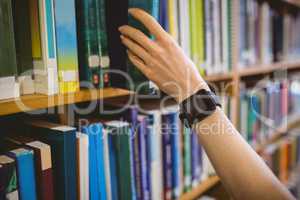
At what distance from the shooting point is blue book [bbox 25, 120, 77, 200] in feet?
2.17

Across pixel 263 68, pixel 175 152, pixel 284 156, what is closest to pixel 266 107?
pixel 263 68

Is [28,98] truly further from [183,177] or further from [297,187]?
[297,187]

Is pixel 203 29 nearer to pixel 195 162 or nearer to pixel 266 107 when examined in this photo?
pixel 195 162

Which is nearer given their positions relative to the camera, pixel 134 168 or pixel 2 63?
Answer: pixel 2 63

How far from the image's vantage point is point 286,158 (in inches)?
85.4

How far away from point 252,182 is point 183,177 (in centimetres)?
36

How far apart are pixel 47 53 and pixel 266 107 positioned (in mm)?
1487

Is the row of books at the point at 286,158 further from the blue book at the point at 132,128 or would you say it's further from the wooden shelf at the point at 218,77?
the blue book at the point at 132,128

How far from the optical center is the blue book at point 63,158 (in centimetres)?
66

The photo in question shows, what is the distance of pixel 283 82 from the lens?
6.60 feet

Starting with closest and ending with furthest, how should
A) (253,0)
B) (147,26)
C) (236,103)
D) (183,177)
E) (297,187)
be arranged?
(147,26)
(183,177)
(236,103)
(253,0)
(297,187)

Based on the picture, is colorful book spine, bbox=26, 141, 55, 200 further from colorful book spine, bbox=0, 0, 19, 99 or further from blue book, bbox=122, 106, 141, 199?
blue book, bbox=122, 106, 141, 199

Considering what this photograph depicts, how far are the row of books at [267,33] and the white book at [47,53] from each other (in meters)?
1.02

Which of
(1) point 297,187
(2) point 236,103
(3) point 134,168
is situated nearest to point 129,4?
(3) point 134,168
